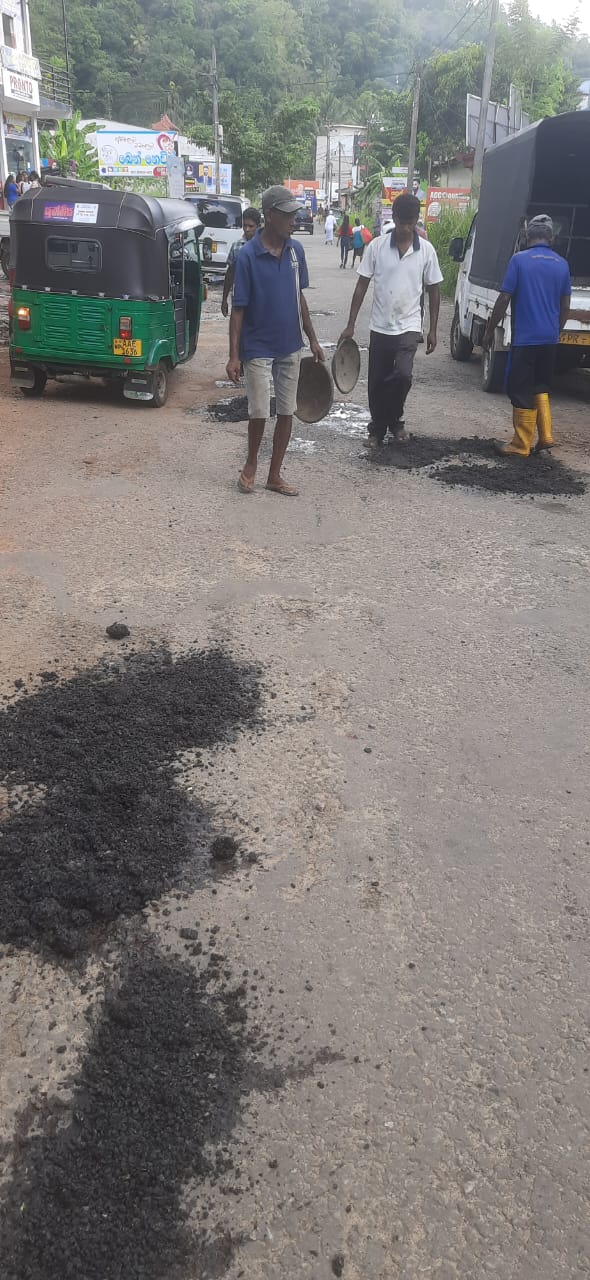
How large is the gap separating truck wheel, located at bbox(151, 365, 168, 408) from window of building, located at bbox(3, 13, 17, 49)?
122ft

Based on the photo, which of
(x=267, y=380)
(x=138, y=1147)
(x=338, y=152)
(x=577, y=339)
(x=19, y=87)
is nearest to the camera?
(x=138, y=1147)

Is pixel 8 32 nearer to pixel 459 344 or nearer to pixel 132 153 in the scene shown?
pixel 132 153

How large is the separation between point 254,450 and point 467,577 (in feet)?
6.98

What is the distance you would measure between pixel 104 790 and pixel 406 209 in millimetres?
5813

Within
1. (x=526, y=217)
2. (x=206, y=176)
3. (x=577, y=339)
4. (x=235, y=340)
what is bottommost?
(x=577, y=339)

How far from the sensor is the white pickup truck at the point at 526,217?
35.1ft

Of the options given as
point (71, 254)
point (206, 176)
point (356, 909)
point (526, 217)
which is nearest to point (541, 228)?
point (526, 217)

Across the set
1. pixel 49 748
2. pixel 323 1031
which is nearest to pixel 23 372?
pixel 49 748

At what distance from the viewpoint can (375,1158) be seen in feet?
6.79

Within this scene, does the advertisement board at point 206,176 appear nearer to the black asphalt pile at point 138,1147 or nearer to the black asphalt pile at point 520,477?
the black asphalt pile at point 520,477

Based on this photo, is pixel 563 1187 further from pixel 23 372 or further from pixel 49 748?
→ pixel 23 372

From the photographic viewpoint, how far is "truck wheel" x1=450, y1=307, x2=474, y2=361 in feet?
45.7

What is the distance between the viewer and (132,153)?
50.1 meters

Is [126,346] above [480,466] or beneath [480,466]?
above
